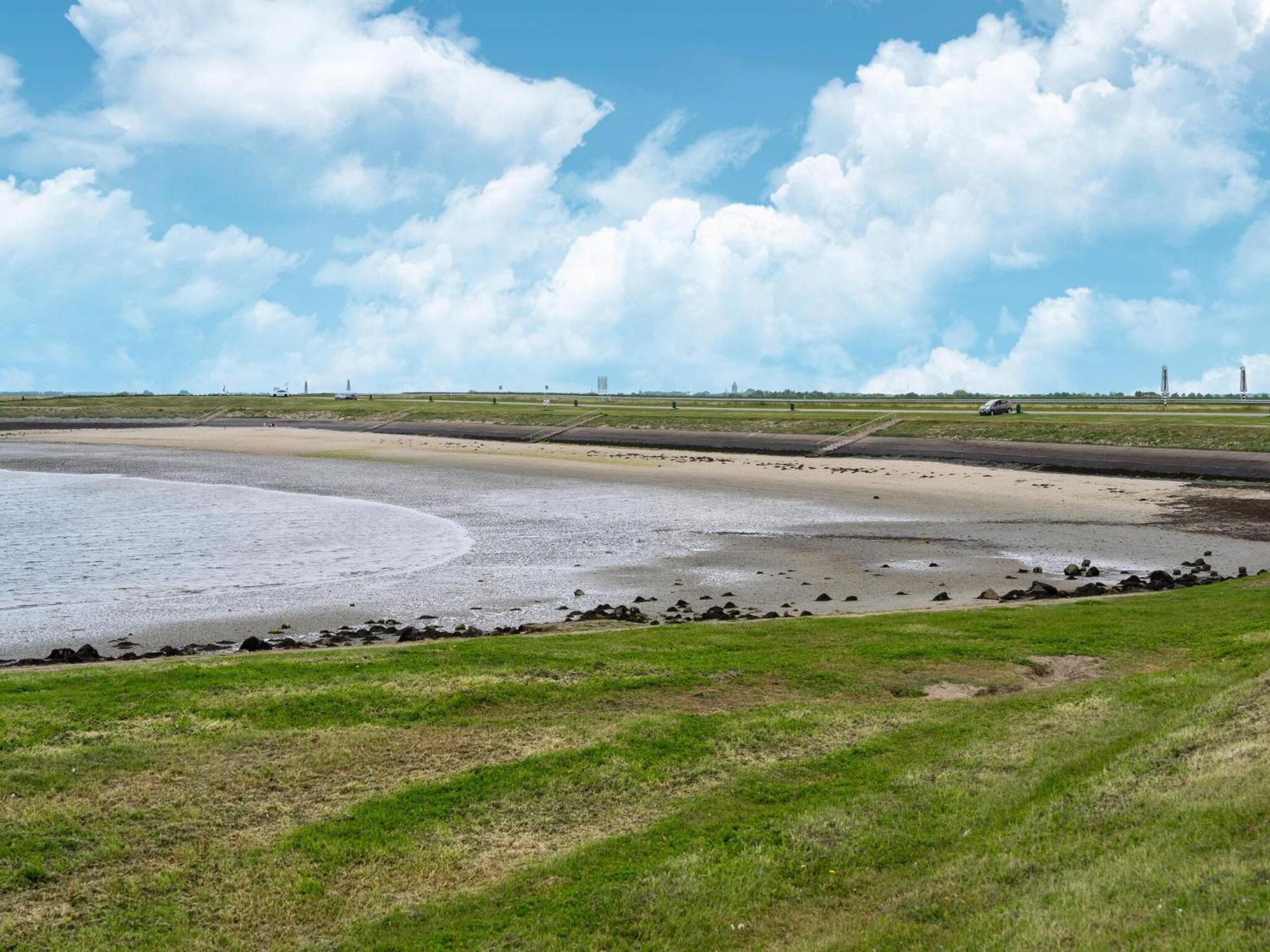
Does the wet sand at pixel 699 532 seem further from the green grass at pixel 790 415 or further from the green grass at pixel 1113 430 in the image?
the green grass at pixel 790 415

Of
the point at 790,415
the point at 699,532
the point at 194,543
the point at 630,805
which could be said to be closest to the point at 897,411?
the point at 790,415

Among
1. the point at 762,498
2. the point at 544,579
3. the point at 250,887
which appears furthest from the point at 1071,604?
the point at 762,498

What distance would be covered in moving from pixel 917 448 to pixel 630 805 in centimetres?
6894

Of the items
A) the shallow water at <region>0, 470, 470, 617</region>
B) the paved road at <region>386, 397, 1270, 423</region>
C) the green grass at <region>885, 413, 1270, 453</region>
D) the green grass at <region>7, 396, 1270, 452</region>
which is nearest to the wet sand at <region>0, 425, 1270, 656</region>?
the shallow water at <region>0, 470, 470, 617</region>

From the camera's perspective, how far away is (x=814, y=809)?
40.7 ft

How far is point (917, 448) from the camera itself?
78688 millimetres

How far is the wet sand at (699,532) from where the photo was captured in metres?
28.6

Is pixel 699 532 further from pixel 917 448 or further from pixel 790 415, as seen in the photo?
pixel 790 415

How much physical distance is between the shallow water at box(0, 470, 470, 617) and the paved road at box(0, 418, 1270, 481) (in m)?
38.8

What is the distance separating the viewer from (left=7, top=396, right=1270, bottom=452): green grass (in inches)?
2808

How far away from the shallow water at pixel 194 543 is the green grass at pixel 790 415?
45.4 m

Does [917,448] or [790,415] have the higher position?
[790,415]

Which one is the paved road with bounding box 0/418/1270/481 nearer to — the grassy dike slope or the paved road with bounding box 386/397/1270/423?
the paved road with bounding box 386/397/1270/423

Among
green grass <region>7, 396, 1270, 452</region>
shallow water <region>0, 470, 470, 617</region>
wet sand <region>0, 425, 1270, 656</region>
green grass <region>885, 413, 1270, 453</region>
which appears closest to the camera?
wet sand <region>0, 425, 1270, 656</region>
